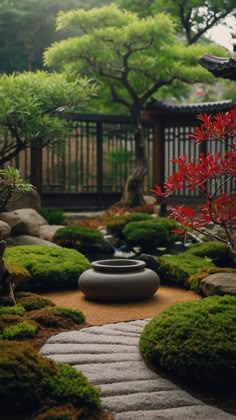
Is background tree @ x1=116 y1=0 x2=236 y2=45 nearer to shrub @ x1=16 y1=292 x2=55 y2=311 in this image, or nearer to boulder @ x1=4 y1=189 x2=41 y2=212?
boulder @ x1=4 y1=189 x2=41 y2=212

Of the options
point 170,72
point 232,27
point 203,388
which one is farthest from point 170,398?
point 232,27

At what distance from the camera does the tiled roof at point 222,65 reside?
29.7ft

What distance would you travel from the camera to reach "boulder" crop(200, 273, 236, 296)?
25.9 ft

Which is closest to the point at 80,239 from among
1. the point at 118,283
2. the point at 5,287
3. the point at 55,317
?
the point at 118,283

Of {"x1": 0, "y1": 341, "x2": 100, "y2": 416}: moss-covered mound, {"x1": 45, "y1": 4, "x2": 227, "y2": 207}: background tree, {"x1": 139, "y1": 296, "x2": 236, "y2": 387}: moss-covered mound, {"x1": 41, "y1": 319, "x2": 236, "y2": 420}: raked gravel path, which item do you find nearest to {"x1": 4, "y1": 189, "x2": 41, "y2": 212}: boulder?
{"x1": 45, "y1": 4, "x2": 227, "y2": 207}: background tree

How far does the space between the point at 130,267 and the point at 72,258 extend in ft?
5.28

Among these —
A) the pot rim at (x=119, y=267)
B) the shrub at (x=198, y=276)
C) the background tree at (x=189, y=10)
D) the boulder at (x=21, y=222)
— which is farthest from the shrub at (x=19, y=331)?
the background tree at (x=189, y=10)

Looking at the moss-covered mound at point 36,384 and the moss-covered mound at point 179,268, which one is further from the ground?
the moss-covered mound at point 36,384

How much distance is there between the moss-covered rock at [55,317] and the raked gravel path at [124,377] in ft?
1.10

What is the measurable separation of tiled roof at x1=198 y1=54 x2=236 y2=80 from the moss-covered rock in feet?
14.4

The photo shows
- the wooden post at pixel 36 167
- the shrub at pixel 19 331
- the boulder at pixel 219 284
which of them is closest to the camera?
the shrub at pixel 19 331

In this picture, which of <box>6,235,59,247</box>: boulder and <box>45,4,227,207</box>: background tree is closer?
<box>6,235,59,247</box>: boulder

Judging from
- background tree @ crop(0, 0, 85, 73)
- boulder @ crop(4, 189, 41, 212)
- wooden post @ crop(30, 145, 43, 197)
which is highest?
background tree @ crop(0, 0, 85, 73)

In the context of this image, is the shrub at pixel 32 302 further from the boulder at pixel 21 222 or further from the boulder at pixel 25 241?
the boulder at pixel 21 222
